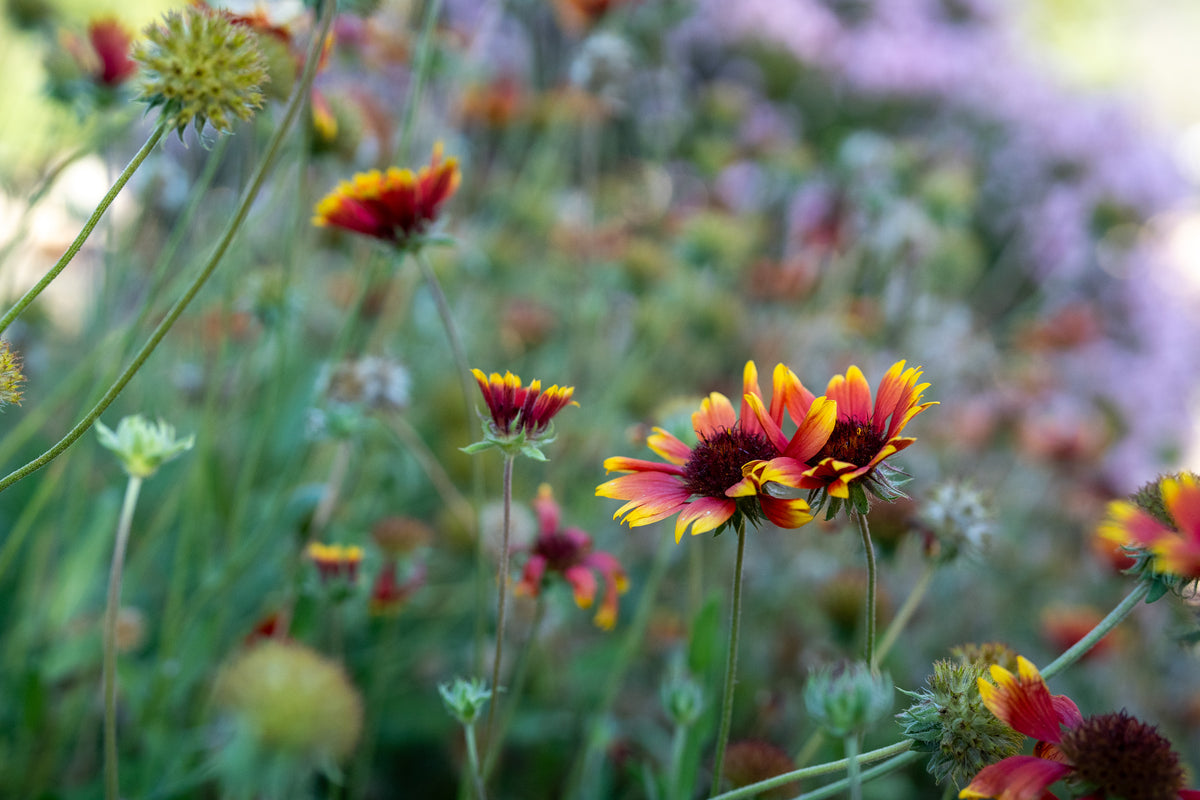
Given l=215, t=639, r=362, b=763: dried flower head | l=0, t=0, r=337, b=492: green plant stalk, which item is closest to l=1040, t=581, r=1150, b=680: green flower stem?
l=215, t=639, r=362, b=763: dried flower head

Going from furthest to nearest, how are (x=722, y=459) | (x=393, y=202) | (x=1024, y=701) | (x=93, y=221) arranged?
(x=393, y=202)
(x=722, y=459)
(x=1024, y=701)
(x=93, y=221)

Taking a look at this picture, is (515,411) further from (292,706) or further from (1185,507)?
(1185,507)

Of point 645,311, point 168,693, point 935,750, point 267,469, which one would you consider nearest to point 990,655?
point 935,750

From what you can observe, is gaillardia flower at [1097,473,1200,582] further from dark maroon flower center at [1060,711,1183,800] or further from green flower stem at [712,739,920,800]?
green flower stem at [712,739,920,800]

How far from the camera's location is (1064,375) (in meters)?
3.63

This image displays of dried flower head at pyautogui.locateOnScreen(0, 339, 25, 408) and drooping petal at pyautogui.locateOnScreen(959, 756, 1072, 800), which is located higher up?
dried flower head at pyautogui.locateOnScreen(0, 339, 25, 408)

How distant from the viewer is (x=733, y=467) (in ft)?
2.47

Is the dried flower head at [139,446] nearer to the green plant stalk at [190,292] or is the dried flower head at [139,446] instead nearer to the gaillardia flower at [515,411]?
the green plant stalk at [190,292]

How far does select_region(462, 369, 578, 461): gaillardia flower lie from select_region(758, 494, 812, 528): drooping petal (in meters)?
0.21

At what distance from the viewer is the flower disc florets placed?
0.61m

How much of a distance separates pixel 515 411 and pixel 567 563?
296 mm

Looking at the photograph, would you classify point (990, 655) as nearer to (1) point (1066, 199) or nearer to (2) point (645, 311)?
(2) point (645, 311)

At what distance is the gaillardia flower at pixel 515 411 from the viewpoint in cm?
75

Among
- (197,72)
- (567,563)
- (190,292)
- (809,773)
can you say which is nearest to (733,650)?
(809,773)
